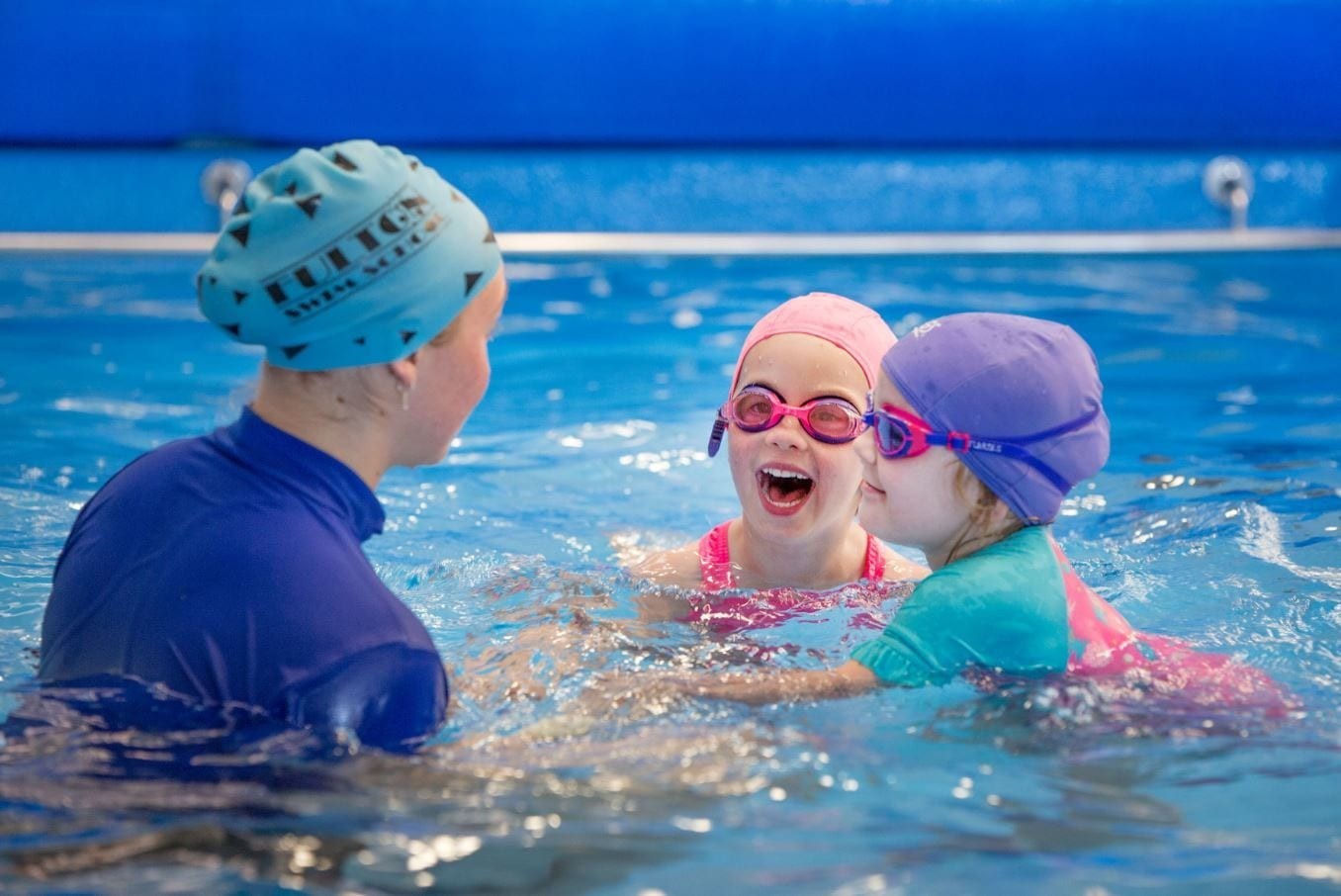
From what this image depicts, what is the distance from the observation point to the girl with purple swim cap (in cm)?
318

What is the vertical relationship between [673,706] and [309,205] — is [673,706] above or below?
below

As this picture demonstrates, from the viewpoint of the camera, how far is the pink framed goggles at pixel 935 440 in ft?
10.8

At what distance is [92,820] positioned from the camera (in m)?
2.56

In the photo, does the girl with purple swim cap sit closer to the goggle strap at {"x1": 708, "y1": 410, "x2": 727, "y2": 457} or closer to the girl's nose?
the girl's nose

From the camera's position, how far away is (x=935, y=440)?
3340 mm

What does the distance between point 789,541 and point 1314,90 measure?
27.4 feet

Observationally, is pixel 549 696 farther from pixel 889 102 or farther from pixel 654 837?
pixel 889 102

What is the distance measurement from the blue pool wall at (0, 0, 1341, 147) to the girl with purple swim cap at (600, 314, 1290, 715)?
7.80 metres

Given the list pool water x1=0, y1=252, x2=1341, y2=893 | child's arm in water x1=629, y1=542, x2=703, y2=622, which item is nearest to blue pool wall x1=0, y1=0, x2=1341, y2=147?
pool water x1=0, y1=252, x2=1341, y2=893

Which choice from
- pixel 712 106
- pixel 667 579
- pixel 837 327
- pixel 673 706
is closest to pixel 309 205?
pixel 673 706

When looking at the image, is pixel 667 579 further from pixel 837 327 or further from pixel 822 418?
pixel 837 327

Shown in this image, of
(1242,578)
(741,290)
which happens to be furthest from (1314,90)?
(1242,578)

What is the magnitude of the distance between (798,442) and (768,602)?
1.53ft

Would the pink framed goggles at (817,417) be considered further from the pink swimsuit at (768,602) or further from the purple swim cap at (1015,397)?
the purple swim cap at (1015,397)
